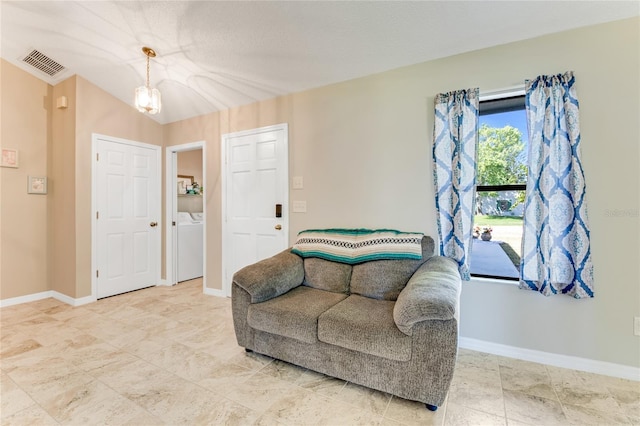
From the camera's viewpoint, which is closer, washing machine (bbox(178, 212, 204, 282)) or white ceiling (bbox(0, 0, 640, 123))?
white ceiling (bbox(0, 0, 640, 123))

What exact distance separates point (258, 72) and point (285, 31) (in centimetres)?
67

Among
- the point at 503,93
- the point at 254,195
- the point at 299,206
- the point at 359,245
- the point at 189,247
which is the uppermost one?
the point at 503,93

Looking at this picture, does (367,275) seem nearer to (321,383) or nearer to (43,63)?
(321,383)

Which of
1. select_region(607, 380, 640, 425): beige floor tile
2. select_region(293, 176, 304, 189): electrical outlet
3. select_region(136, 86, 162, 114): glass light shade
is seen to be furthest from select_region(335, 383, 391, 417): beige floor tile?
select_region(136, 86, 162, 114): glass light shade

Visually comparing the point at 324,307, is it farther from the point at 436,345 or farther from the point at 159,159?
the point at 159,159

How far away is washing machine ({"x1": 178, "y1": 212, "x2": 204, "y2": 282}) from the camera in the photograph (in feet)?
14.1

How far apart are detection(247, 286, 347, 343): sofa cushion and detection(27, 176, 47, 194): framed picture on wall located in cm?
352

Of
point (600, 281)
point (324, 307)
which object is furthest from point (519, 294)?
point (324, 307)

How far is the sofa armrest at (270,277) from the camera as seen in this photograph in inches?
82.4

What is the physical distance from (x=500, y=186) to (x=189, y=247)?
421cm

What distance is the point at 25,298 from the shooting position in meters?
3.43

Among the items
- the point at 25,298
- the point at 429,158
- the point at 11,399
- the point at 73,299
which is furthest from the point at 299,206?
the point at 25,298

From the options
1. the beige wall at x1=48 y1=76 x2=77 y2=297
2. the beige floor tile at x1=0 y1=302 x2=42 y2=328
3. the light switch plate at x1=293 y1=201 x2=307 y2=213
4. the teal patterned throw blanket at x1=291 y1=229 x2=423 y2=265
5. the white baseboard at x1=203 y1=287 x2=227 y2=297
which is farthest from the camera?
the white baseboard at x1=203 y1=287 x2=227 y2=297

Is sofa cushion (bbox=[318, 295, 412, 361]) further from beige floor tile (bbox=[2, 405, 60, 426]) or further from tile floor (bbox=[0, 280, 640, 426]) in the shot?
beige floor tile (bbox=[2, 405, 60, 426])
